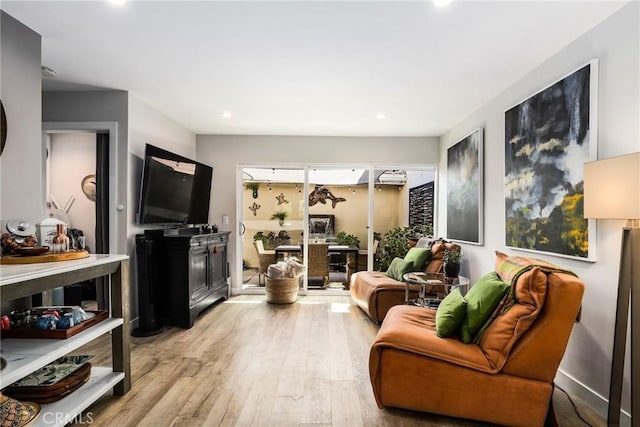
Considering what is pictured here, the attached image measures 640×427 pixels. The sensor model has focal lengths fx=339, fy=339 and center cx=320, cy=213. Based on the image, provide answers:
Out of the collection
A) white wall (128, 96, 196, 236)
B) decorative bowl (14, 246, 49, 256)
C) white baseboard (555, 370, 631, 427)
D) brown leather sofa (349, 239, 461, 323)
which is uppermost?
white wall (128, 96, 196, 236)

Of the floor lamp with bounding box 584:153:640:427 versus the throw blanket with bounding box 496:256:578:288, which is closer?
the floor lamp with bounding box 584:153:640:427

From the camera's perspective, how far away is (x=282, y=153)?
5.25 metres

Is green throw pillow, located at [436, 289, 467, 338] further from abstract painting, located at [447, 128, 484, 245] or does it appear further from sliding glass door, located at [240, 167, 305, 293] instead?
sliding glass door, located at [240, 167, 305, 293]

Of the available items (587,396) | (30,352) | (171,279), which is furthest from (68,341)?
(587,396)

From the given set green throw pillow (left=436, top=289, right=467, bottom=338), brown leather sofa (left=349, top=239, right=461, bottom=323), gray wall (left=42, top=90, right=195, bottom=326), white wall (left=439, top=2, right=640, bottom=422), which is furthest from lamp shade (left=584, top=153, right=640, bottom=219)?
gray wall (left=42, top=90, right=195, bottom=326)

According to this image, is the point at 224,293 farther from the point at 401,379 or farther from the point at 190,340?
the point at 401,379

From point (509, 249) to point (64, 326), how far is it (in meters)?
3.48

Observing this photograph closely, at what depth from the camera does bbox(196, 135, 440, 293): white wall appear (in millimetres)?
5234

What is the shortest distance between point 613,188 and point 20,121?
3.49 m

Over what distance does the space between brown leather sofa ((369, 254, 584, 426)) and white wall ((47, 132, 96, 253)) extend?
4.60m

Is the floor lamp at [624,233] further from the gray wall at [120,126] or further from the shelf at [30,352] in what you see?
the gray wall at [120,126]

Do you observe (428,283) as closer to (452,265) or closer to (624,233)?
(452,265)

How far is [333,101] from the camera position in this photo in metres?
3.61

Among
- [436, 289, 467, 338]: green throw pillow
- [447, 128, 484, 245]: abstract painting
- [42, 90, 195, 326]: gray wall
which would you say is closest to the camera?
[436, 289, 467, 338]: green throw pillow
